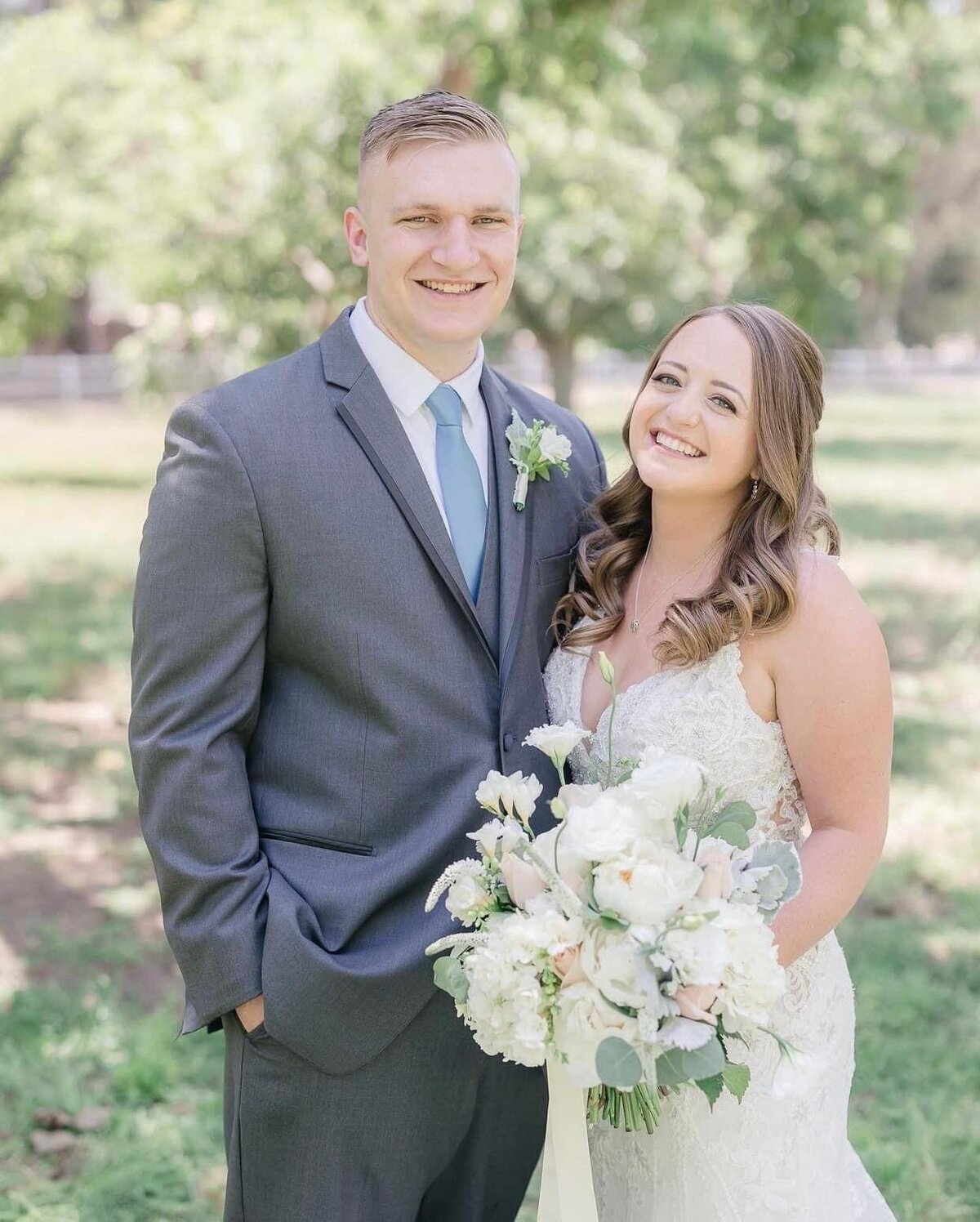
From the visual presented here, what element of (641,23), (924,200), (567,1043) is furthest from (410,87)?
(924,200)

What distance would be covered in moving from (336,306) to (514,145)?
265 cm

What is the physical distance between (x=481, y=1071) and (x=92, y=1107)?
6.18ft

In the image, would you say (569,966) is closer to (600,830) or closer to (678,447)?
(600,830)

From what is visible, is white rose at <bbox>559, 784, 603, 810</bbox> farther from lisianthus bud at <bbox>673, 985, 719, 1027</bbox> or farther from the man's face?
the man's face

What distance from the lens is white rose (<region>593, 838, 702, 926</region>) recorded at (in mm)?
1982

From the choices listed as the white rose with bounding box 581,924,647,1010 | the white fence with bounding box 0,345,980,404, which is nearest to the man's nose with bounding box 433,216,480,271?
the white rose with bounding box 581,924,647,1010

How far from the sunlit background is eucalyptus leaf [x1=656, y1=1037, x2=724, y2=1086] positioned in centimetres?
179

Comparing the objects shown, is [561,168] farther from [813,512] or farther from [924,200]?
[924,200]

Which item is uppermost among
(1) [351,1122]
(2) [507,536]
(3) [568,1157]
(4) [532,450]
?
(4) [532,450]

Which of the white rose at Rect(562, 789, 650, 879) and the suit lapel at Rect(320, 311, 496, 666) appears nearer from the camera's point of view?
the white rose at Rect(562, 789, 650, 879)

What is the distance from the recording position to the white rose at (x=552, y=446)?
2857mm

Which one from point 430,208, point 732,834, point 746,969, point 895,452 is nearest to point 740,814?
point 732,834

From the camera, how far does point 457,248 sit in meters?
2.69

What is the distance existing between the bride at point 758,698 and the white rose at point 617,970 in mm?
590
